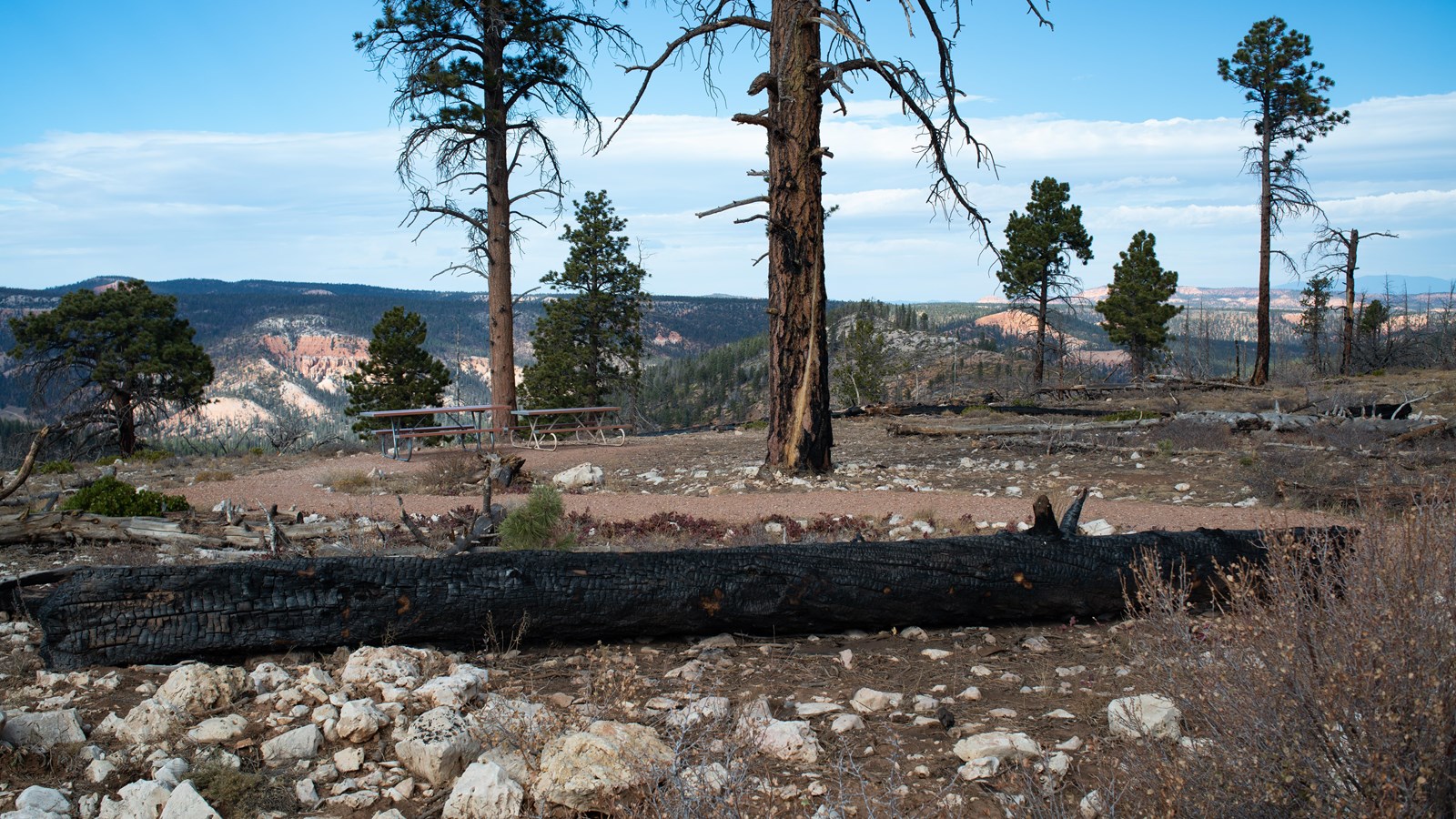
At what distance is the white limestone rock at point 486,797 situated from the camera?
278cm

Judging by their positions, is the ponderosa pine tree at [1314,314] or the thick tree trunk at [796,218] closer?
the thick tree trunk at [796,218]

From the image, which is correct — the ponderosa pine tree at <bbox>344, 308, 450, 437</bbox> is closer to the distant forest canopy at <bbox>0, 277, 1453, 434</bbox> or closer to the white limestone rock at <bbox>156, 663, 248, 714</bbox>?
the distant forest canopy at <bbox>0, 277, 1453, 434</bbox>

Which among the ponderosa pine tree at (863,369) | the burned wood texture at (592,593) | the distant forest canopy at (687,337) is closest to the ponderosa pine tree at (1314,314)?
the distant forest canopy at (687,337)

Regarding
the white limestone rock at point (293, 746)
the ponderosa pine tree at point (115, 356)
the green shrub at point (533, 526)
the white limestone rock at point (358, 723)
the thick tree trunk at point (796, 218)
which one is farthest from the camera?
the ponderosa pine tree at point (115, 356)

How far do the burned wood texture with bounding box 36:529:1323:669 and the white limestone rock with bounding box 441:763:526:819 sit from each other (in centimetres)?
150

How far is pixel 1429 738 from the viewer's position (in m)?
1.98

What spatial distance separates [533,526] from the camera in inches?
258

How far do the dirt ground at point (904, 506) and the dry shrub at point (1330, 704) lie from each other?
341mm

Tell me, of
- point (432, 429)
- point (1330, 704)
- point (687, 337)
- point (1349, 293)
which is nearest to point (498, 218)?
point (432, 429)

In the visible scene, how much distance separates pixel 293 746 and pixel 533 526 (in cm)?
336

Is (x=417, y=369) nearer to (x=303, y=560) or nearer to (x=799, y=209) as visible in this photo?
(x=799, y=209)

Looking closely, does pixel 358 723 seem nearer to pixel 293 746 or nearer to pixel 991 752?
pixel 293 746

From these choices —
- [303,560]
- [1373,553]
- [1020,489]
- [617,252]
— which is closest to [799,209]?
[1020,489]

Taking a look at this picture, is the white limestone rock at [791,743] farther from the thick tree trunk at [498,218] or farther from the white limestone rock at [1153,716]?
the thick tree trunk at [498,218]
